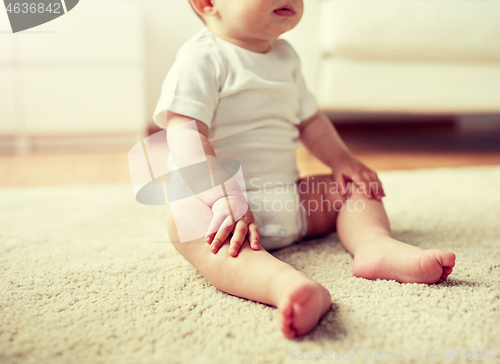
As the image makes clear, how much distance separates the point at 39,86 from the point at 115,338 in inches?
55.4

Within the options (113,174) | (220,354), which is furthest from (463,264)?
(113,174)

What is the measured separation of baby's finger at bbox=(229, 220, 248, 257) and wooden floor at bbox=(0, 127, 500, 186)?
53 cm

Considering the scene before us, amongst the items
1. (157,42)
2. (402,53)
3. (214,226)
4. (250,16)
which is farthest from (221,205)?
(157,42)

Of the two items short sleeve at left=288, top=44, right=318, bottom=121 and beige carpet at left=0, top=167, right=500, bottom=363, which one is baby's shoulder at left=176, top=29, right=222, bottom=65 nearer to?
short sleeve at left=288, top=44, right=318, bottom=121

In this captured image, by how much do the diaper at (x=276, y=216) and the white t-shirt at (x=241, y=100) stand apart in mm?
22

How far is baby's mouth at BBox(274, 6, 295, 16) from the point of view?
21.9 inches

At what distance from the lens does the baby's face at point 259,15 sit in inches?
21.5

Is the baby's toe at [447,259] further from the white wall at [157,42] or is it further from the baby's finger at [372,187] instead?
the white wall at [157,42]

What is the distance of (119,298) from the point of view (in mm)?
443

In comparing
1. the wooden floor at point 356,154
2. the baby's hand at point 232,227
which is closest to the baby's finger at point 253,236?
the baby's hand at point 232,227

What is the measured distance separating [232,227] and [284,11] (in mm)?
293

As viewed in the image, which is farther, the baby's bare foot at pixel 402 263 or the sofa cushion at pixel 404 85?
the sofa cushion at pixel 404 85

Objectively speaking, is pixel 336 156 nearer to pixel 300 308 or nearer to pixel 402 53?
pixel 300 308

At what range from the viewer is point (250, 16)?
0.55 m
